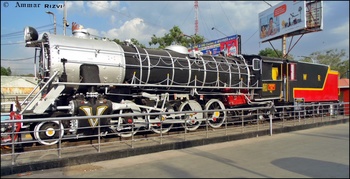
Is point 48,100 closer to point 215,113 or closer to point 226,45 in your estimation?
point 215,113

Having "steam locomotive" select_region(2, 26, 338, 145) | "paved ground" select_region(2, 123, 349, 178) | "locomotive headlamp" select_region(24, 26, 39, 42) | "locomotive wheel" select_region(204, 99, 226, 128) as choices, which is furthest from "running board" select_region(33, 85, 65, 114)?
"locomotive wheel" select_region(204, 99, 226, 128)

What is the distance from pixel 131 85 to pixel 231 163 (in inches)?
151

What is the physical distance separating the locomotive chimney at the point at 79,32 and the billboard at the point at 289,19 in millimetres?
18008

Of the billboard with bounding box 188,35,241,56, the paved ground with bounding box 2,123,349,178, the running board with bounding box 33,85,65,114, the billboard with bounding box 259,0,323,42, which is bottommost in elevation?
the paved ground with bounding box 2,123,349,178

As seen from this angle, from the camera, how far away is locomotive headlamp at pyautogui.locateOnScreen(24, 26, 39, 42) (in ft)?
26.2

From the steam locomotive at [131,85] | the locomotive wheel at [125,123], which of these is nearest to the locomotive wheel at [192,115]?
the steam locomotive at [131,85]

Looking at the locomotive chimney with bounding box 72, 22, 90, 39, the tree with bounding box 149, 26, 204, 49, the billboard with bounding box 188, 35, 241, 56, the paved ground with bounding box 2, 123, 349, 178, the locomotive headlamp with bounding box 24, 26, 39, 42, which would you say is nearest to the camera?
the paved ground with bounding box 2, 123, 349, 178

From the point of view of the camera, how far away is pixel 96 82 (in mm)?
8016

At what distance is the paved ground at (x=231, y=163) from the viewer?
5.30 meters

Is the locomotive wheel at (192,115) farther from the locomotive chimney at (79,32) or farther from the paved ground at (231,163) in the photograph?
the locomotive chimney at (79,32)

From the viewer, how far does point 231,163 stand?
607 centimetres

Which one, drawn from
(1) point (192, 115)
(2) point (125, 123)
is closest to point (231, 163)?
(2) point (125, 123)

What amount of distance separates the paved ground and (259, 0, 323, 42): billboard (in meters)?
16.4

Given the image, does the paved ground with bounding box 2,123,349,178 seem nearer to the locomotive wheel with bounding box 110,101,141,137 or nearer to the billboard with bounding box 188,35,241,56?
the locomotive wheel with bounding box 110,101,141,137
